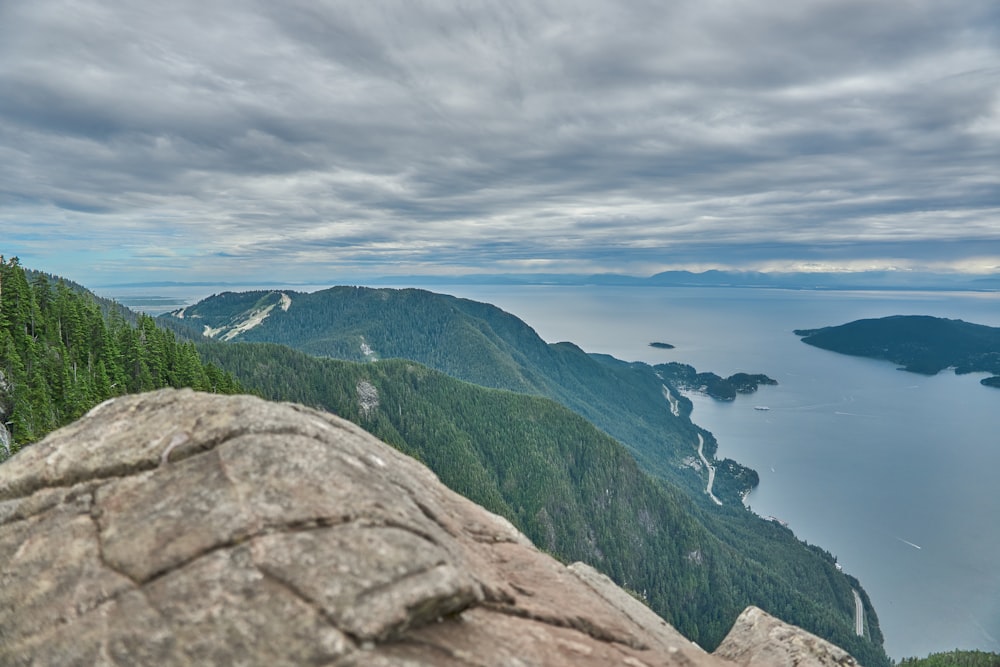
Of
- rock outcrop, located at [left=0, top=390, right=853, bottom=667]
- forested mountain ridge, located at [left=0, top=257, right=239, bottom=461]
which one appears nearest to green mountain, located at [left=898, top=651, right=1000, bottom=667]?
rock outcrop, located at [left=0, top=390, right=853, bottom=667]

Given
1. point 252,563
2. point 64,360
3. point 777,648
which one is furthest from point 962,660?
point 64,360

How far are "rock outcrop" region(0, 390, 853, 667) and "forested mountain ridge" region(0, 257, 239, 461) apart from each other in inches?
2597

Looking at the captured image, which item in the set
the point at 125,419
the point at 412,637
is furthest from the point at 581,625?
the point at 125,419

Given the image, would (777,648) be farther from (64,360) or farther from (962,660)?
(962,660)

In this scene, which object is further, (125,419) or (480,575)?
(125,419)

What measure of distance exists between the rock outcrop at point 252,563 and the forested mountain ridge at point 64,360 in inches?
2597

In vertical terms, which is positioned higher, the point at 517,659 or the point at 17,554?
the point at 17,554

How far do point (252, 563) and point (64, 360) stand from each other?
10498cm

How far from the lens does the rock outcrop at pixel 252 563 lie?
409 inches

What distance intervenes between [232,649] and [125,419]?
1095 centimetres

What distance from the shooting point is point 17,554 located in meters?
12.8

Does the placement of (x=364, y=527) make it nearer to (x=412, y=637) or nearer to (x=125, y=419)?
(x=412, y=637)

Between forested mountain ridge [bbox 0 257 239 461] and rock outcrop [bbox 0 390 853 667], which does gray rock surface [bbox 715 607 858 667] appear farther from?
forested mountain ridge [bbox 0 257 239 461]

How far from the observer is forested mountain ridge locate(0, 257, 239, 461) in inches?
2830
